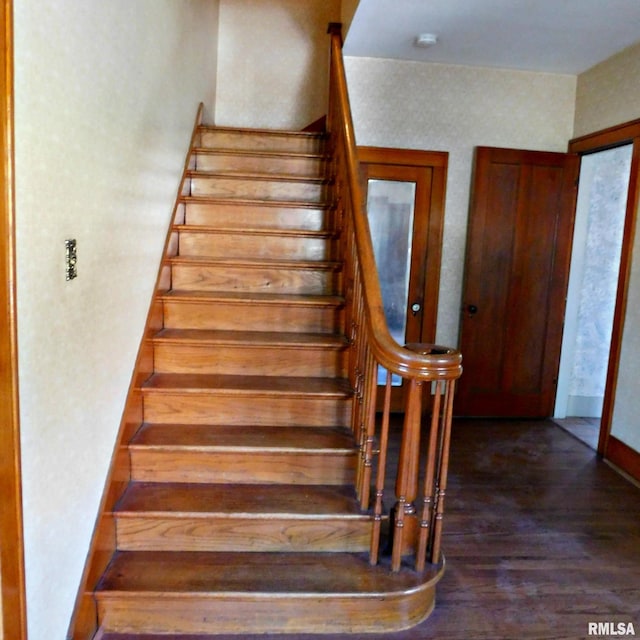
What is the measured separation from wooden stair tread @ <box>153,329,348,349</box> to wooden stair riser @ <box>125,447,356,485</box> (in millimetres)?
582

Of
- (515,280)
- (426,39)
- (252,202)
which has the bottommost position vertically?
(515,280)

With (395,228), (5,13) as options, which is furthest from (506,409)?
(5,13)

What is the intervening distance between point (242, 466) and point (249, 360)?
1.91 feet

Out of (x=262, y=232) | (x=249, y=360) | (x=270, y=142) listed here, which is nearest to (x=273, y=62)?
(x=270, y=142)

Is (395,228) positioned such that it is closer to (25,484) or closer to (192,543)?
(192,543)

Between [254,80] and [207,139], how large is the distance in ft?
3.99

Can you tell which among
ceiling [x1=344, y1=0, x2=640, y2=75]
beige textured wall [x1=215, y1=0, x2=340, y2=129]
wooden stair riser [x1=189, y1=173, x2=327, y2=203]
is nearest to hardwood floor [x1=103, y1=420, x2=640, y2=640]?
wooden stair riser [x1=189, y1=173, x2=327, y2=203]

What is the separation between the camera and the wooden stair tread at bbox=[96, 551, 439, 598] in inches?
73.1

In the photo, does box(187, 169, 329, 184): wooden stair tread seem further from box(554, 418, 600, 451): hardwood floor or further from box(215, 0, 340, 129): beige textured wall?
box(554, 418, 600, 451): hardwood floor

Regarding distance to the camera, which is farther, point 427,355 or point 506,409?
point 506,409

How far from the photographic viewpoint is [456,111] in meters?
3.98

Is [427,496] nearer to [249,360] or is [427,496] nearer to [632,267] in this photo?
[249,360]

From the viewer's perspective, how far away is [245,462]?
88.4 inches

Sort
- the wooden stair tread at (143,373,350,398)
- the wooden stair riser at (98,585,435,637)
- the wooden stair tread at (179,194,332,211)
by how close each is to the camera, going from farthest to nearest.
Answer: the wooden stair tread at (179,194,332,211) → the wooden stair tread at (143,373,350,398) → the wooden stair riser at (98,585,435,637)
